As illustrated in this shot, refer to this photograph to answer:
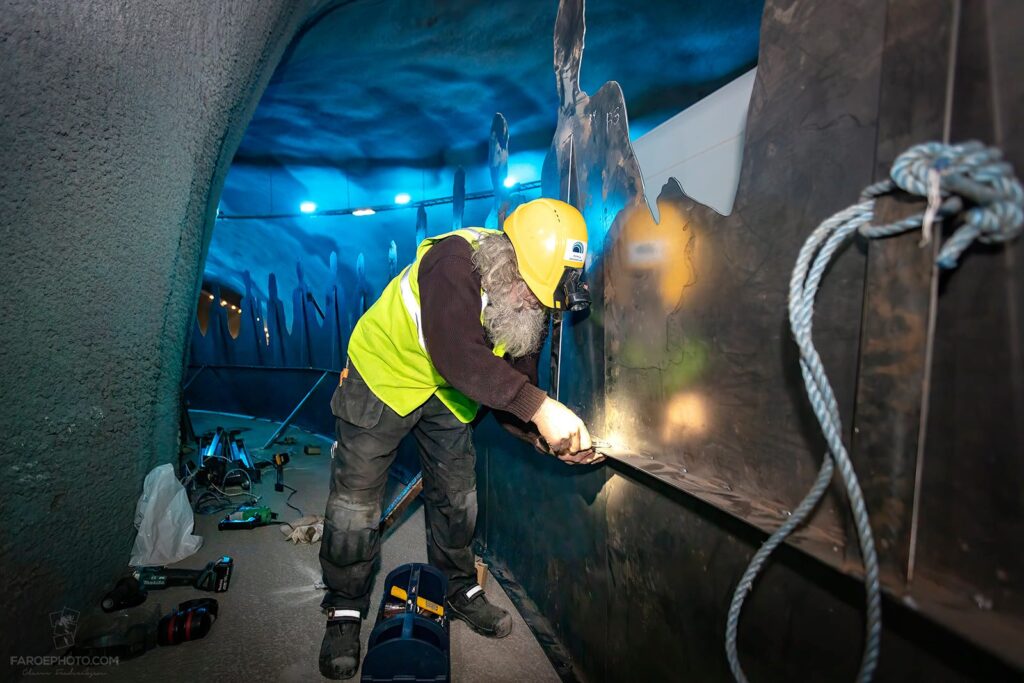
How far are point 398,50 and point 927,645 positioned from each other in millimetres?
4615

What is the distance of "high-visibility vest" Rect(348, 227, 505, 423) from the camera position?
1947mm

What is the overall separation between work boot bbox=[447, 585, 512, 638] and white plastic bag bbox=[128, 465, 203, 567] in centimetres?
170

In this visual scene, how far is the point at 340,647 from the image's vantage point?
199cm

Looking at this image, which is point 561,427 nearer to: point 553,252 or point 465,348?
point 465,348

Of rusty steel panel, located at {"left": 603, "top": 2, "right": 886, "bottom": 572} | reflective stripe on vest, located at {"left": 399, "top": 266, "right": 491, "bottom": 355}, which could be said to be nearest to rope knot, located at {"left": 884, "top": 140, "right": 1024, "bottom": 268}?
rusty steel panel, located at {"left": 603, "top": 2, "right": 886, "bottom": 572}

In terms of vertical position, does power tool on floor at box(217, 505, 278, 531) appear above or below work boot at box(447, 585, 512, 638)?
below

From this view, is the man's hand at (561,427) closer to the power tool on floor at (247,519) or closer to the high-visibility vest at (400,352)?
the high-visibility vest at (400,352)

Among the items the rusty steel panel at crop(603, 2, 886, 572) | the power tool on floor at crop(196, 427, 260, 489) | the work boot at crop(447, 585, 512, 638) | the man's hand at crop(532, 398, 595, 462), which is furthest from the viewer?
the power tool on floor at crop(196, 427, 260, 489)

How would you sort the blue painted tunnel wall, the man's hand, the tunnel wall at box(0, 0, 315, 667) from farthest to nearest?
1. the tunnel wall at box(0, 0, 315, 667)
2. the man's hand
3. the blue painted tunnel wall

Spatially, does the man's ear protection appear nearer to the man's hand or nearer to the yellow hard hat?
the yellow hard hat

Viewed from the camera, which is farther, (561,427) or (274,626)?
(274,626)

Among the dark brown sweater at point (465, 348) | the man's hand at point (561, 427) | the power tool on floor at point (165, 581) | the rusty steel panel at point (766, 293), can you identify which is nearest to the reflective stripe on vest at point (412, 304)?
the dark brown sweater at point (465, 348)

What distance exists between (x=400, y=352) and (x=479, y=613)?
4.23 ft

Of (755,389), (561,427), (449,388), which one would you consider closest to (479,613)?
(449,388)
